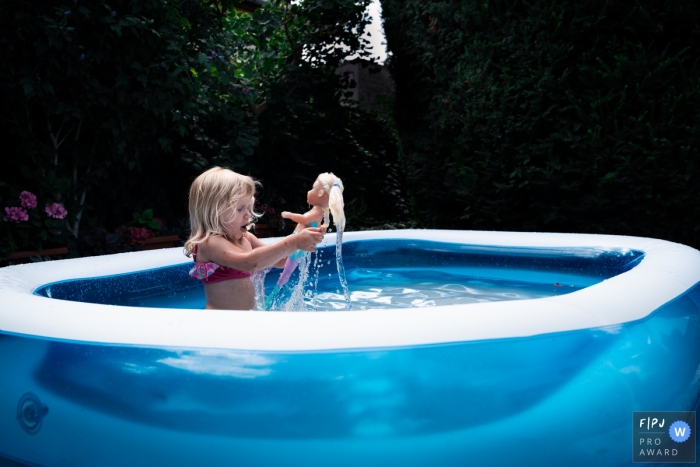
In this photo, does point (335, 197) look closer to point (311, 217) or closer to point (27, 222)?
point (311, 217)

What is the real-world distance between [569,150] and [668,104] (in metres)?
0.96

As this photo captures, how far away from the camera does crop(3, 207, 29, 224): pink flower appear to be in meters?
4.70

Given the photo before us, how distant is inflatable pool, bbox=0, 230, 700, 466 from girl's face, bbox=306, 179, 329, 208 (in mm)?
1142

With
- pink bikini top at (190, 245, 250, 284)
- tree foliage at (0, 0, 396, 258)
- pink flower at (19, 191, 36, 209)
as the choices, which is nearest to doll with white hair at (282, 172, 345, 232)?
pink bikini top at (190, 245, 250, 284)

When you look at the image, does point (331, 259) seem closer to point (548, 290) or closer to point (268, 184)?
point (548, 290)

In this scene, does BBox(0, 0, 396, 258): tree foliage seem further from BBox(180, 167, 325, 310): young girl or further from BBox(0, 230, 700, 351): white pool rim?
BBox(0, 230, 700, 351): white pool rim

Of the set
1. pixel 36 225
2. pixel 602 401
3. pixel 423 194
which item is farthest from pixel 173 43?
pixel 602 401

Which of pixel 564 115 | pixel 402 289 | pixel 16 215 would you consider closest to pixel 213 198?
pixel 402 289

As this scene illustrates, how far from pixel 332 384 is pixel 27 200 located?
424 cm

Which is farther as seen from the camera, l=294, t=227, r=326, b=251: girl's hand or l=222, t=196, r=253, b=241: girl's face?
l=222, t=196, r=253, b=241: girl's face

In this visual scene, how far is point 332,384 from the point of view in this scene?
1.51 m

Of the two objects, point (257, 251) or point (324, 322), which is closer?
point (324, 322)

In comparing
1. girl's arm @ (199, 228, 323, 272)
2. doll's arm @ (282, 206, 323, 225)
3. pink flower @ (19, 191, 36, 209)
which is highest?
pink flower @ (19, 191, 36, 209)

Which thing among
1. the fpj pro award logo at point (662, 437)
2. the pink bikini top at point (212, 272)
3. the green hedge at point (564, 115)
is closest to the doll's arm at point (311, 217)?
the pink bikini top at point (212, 272)
